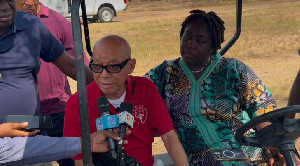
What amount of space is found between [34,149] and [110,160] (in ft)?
1.25

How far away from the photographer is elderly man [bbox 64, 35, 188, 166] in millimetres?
2865

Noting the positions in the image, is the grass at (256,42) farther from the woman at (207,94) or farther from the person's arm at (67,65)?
the person's arm at (67,65)

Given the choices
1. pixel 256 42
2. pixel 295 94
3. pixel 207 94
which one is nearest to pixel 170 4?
pixel 256 42

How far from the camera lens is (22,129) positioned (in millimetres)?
2369

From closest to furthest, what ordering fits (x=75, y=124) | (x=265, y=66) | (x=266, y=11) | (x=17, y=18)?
(x=75, y=124) < (x=17, y=18) < (x=265, y=66) < (x=266, y=11)

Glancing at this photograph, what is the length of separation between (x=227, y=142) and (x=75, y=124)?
41.1 inches

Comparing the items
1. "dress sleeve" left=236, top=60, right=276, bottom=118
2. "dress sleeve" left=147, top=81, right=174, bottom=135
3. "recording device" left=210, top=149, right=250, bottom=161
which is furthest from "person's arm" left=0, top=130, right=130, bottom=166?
"dress sleeve" left=236, top=60, right=276, bottom=118

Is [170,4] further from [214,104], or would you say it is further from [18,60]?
[18,60]

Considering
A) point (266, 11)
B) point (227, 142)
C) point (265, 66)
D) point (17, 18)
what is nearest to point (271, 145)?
point (227, 142)

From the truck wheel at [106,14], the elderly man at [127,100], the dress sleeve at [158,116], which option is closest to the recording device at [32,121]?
the elderly man at [127,100]

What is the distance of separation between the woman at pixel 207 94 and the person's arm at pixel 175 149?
42 cm

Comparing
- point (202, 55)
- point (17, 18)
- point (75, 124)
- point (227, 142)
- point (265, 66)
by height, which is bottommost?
point (265, 66)

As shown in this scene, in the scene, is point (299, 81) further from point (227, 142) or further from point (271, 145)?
point (271, 145)

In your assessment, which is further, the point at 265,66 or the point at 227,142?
the point at 265,66
